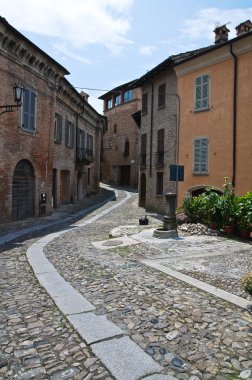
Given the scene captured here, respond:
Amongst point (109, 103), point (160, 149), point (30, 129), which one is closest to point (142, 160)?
point (160, 149)

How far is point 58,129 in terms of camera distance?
2092 centimetres

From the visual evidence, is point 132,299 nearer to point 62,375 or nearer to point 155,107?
point 62,375

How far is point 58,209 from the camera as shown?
69.3ft

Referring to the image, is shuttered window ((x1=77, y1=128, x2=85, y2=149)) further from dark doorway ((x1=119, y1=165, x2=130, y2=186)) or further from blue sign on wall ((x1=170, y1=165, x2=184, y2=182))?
dark doorway ((x1=119, y1=165, x2=130, y2=186))

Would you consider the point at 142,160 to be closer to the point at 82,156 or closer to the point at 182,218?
the point at 82,156

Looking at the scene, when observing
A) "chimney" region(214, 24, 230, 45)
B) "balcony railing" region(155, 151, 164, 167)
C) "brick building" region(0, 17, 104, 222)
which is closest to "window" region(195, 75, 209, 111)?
"chimney" region(214, 24, 230, 45)

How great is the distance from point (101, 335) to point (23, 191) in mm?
12801

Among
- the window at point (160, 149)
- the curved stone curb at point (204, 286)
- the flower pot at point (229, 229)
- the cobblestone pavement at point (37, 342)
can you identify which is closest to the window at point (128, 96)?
the window at point (160, 149)

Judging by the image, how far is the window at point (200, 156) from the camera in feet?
53.6

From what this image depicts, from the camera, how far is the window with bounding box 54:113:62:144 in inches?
804

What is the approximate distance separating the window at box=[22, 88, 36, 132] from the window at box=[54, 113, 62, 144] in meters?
4.29

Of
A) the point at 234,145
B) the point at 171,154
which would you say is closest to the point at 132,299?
the point at 234,145

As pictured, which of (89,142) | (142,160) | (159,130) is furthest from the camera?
(89,142)

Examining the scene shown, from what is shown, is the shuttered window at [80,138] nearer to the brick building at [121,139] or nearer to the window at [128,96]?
the brick building at [121,139]
